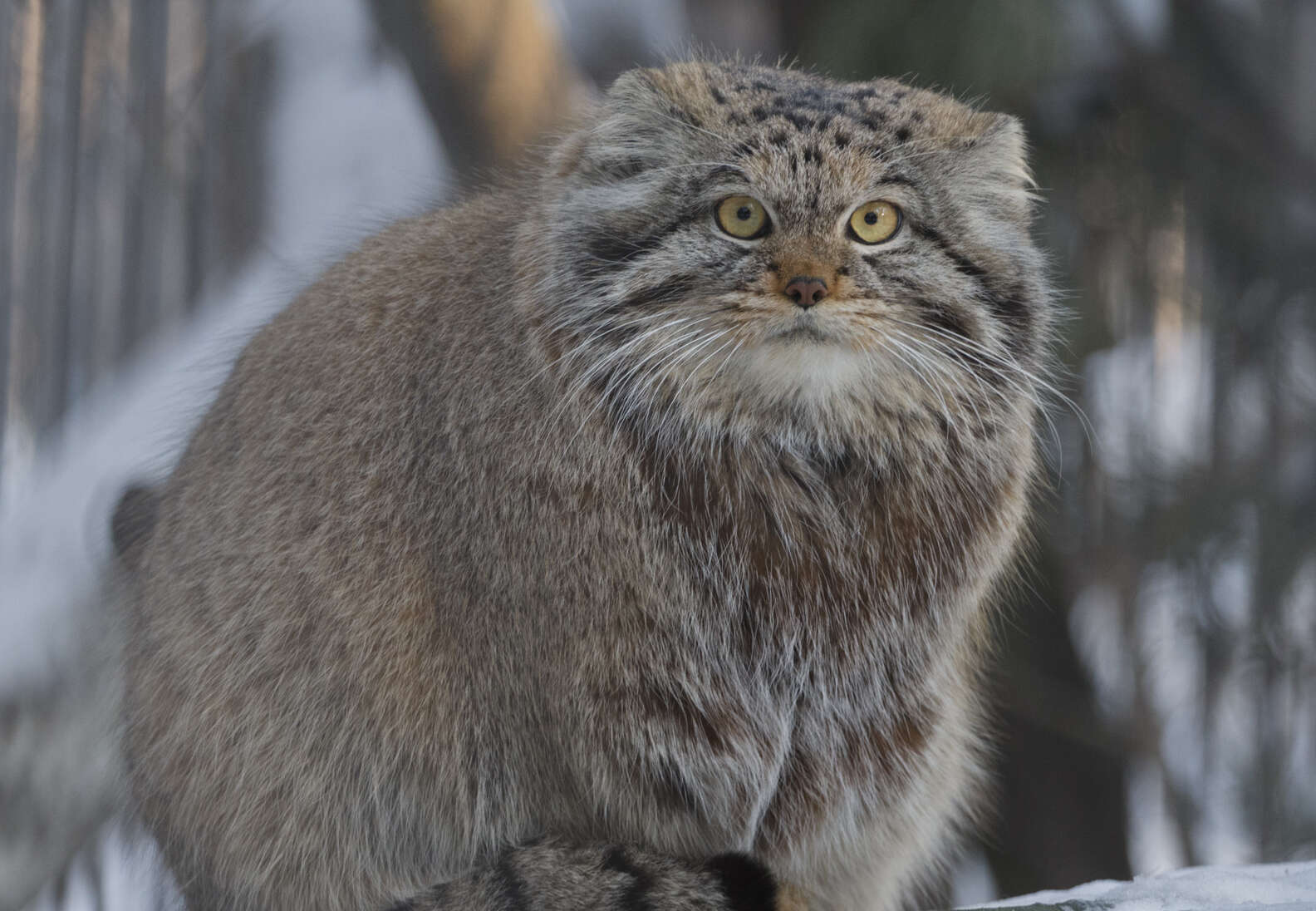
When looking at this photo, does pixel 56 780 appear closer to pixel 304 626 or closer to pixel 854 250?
pixel 304 626

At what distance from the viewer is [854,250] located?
261cm

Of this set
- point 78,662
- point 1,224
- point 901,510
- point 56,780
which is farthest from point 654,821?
point 1,224

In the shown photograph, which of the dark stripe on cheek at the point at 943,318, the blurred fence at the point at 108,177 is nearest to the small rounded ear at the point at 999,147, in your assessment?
the dark stripe on cheek at the point at 943,318

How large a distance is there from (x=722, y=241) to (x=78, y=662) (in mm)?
3198

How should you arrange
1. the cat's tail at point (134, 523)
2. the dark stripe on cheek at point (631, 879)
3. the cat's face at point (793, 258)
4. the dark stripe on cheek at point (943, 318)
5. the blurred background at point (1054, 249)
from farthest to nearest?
the blurred background at point (1054, 249) → the cat's tail at point (134, 523) → the dark stripe on cheek at point (943, 318) → the cat's face at point (793, 258) → the dark stripe on cheek at point (631, 879)

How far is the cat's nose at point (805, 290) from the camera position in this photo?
99.0 inches

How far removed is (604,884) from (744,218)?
4.04ft

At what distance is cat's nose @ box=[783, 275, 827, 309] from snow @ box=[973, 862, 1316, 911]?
1313mm

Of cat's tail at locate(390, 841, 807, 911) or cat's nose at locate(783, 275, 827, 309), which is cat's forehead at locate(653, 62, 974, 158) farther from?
cat's tail at locate(390, 841, 807, 911)

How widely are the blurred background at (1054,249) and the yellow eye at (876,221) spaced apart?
3.12 meters

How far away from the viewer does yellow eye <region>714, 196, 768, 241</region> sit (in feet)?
8.61

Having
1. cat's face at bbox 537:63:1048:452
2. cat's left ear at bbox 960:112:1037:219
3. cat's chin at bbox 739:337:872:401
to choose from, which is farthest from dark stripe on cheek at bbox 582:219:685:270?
cat's left ear at bbox 960:112:1037:219

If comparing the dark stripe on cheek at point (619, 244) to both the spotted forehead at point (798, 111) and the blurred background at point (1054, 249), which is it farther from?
the blurred background at point (1054, 249)

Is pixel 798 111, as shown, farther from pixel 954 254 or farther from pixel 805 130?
pixel 954 254
